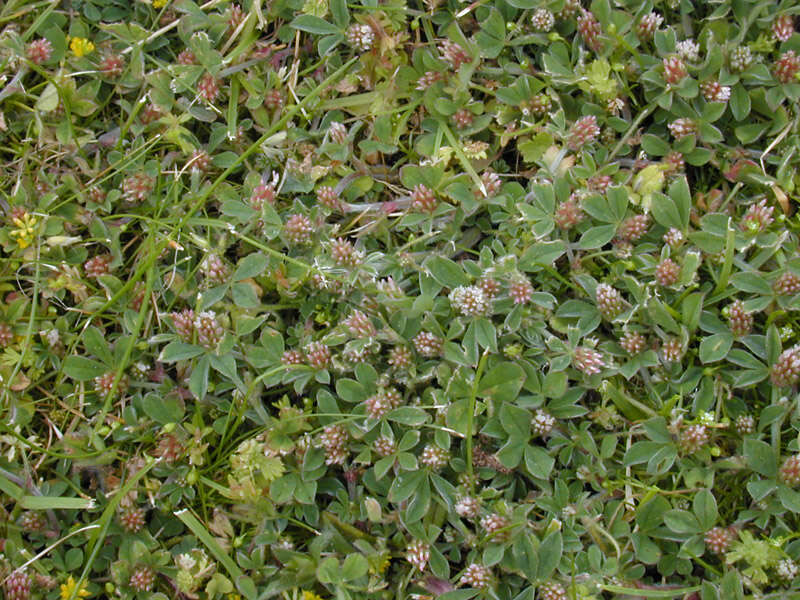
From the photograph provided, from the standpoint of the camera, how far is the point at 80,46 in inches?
138

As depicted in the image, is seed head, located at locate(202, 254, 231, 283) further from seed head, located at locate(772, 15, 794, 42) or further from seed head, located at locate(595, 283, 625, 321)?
seed head, located at locate(772, 15, 794, 42)

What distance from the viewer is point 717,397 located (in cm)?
293

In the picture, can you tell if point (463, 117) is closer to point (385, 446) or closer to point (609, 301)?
point (609, 301)

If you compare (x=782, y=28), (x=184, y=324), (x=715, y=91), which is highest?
(x=782, y=28)

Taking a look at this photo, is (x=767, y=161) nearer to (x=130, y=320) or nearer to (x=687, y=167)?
(x=687, y=167)

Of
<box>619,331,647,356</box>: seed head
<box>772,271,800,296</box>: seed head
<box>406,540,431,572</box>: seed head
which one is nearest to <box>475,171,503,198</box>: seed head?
<box>619,331,647,356</box>: seed head

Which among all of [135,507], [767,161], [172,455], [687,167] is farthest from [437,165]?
[135,507]

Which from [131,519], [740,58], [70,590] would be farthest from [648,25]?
[70,590]

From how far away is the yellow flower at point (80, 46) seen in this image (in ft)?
11.5

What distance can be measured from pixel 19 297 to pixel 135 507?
1.05 m

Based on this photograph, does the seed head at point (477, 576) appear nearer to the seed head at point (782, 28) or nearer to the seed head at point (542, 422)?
the seed head at point (542, 422)

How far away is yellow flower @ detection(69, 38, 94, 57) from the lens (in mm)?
3490

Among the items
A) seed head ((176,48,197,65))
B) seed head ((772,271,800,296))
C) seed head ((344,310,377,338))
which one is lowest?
seed head ((344,310,377,338))

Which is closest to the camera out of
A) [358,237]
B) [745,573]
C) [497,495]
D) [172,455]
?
[745,573]
